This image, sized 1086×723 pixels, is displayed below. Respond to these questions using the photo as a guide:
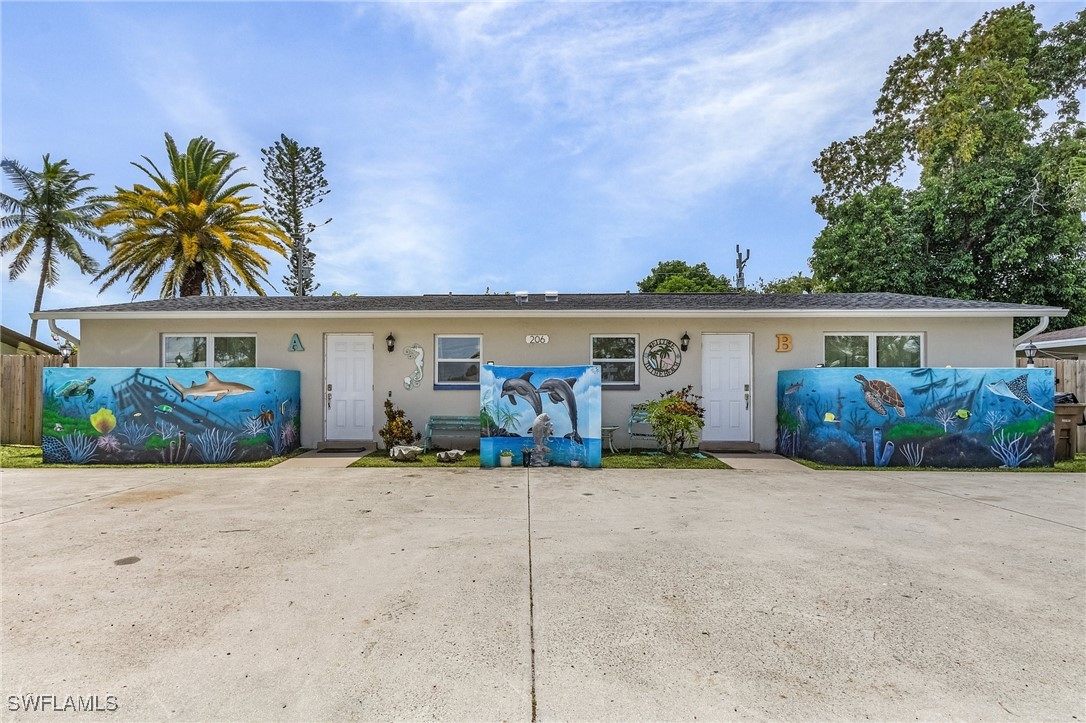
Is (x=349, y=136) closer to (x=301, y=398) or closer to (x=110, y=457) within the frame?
(x=301, y=398)

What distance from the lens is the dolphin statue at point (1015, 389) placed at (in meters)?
7.46

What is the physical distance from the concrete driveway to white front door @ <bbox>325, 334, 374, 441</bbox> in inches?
156

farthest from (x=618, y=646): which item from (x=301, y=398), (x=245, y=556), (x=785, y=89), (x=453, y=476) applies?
(x=785, y=89)

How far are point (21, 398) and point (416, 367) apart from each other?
8.17m

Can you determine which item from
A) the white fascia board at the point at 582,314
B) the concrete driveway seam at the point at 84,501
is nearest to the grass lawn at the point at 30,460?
the concrete driveway seam at the point at 84,501

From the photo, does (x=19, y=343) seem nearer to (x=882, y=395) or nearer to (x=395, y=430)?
(x=395, y=430)

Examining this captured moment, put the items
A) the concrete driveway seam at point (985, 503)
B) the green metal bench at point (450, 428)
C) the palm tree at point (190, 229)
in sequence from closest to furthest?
the concrete driveway seam at point (985, 503), the green metal bench at point (450, 428), the palm tree at point (190, 229)

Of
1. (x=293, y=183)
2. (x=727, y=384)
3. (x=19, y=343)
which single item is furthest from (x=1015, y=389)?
(x=19, y=343)

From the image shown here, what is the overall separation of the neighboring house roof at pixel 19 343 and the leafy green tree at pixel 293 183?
918 centimetres

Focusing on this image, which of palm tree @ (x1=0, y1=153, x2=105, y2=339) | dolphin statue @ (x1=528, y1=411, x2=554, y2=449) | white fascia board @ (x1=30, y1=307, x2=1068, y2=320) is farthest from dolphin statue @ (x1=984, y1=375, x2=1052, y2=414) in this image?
palm tree @ (x1=0, y1=153, x2=105, y2=339)

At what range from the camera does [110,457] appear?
7609 mm

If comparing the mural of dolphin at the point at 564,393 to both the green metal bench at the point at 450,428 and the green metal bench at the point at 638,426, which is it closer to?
the green metal bench at the point at 638,426

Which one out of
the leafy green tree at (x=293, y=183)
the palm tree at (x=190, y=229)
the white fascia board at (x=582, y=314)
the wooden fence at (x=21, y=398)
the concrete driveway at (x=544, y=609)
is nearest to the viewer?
the concrete driveway at (x=544, y=609)

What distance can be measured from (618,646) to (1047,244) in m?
20.1
